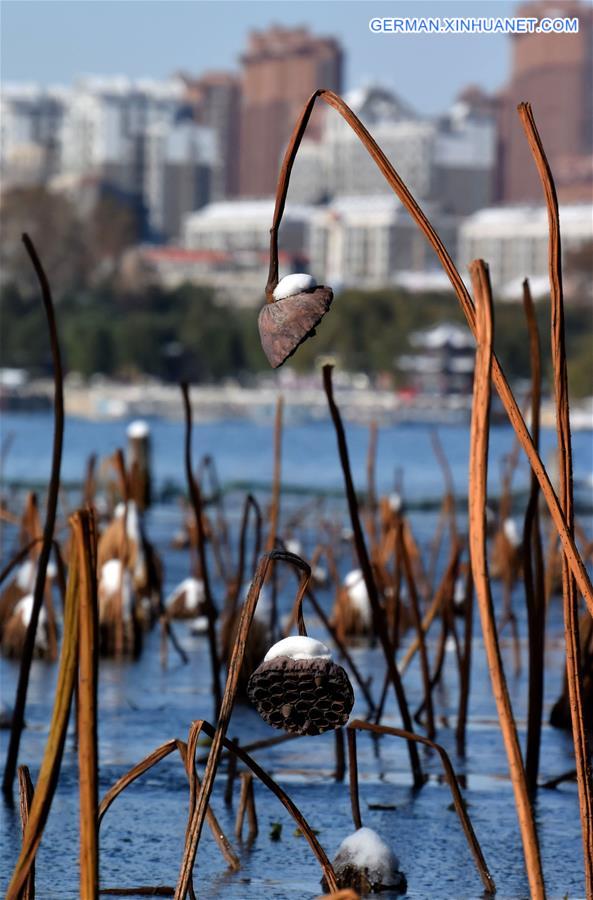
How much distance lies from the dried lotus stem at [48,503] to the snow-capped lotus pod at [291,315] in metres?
0.94

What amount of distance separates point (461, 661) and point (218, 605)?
4.09 metres

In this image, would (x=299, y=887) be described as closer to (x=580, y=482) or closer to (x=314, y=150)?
(x=580, y=482)

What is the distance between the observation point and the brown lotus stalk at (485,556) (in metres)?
1.74

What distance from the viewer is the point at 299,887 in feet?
9.59

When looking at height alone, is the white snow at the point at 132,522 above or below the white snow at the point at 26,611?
above

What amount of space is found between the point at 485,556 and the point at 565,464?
39 cm

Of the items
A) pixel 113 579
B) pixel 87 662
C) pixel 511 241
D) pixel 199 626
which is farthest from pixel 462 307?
pixel 511 241

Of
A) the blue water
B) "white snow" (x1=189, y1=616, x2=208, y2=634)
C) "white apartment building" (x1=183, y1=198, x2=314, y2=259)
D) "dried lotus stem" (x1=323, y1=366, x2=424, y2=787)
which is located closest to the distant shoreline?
the blue water

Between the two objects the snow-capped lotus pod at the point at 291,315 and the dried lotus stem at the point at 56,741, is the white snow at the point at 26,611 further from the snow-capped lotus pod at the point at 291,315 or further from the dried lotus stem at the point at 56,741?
the dried lotus stem at the point at 56,741

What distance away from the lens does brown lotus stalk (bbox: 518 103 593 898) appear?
2.05m

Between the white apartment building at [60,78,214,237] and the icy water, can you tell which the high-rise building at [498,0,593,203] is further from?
the icy water

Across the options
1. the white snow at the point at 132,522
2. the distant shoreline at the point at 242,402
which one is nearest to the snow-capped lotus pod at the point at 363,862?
the white snow at the point at 132,522

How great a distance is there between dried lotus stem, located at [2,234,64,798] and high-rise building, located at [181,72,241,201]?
12609cm

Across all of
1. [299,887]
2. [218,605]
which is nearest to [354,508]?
[299,887]
